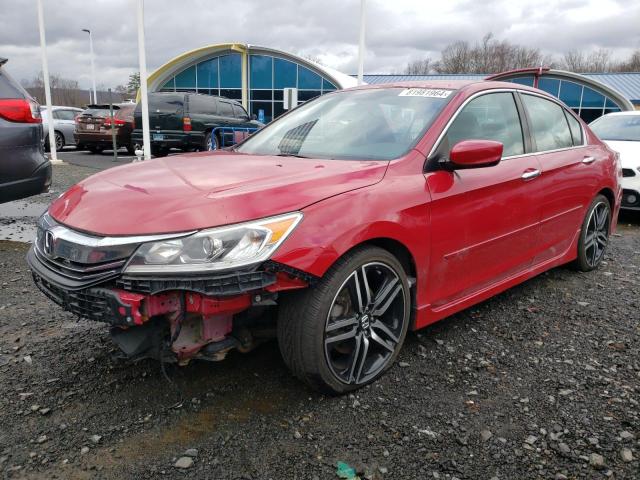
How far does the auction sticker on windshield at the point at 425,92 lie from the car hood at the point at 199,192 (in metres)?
0.81

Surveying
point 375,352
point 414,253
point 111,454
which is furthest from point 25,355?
point 414,253

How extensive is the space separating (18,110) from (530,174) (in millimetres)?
4384

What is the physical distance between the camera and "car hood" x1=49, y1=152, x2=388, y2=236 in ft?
7.23

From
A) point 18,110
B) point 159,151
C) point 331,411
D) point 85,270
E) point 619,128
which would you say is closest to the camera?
point 85,270

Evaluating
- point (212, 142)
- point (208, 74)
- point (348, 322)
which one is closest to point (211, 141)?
point (212, 142)

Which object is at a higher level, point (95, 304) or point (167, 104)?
point (167, 104)

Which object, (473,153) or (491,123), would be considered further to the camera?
(491,123)

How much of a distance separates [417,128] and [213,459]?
203 centimetres

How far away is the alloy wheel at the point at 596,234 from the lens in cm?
465

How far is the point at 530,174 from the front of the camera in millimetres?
3594

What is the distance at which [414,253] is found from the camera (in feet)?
9.17

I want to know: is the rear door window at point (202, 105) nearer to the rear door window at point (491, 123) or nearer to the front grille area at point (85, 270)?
the rear door window at point (491, 123)

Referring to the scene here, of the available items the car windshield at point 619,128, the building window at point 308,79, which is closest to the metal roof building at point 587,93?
the building window at point 308,79

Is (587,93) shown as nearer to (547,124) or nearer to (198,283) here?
(547,124)
